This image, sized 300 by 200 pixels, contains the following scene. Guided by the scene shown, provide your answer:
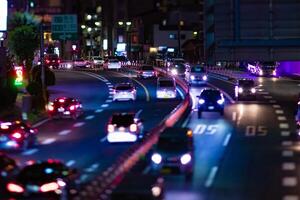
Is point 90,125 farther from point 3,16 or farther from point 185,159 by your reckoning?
point 3,16

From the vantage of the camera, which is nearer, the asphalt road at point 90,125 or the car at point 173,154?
the car at point 173,154

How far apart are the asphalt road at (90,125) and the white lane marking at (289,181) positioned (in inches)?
309

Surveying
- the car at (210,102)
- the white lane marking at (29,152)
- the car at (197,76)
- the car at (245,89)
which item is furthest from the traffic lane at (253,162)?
the car at (197,76)

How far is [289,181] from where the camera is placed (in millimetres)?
28953

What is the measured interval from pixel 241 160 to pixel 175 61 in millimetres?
60721

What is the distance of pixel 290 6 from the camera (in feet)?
93.5

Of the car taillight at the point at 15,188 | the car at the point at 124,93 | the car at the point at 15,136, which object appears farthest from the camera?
the car at the point at 124,93

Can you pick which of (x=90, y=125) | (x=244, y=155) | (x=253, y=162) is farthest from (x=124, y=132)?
(x=90, y=125)

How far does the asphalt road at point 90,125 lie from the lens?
3553 cm

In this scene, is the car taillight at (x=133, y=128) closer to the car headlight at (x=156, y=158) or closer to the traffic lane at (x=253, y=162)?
the traffic lane at (x=253, y=162)

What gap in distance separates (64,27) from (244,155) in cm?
3097

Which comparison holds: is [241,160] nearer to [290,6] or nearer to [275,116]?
[290,6]

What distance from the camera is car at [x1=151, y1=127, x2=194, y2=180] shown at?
97.7 feet

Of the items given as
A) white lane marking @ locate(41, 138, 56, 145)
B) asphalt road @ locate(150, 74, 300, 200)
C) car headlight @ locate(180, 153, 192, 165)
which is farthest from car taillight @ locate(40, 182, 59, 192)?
white lane marking @ locate(41, 138, 56, 145)
